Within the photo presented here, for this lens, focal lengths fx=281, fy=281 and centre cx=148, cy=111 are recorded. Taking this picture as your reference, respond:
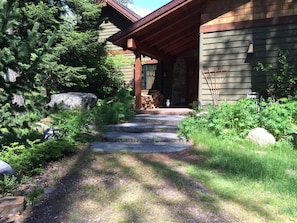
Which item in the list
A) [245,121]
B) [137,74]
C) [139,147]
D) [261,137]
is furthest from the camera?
[137,74]

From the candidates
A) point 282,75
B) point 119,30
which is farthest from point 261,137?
point 119,30

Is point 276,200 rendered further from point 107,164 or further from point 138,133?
point 138,133

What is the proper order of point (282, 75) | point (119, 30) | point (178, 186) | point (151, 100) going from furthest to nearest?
point (119, 30) < point (151, 100) < point (282, 75) < point (178, 186)

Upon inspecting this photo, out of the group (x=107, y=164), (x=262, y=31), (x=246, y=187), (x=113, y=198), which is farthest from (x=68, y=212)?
(x=262, y=31)

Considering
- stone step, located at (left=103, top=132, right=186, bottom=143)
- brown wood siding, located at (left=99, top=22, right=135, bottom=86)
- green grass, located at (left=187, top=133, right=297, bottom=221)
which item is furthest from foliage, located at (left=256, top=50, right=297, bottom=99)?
brown wood siding, located at (left=99, top=22, right=135, bottom=86)

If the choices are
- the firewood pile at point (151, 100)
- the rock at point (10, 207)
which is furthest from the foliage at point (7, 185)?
the firewood pile at point (151, 100)

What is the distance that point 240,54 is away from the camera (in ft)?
25.0

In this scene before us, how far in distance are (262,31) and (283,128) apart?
3.22 meters

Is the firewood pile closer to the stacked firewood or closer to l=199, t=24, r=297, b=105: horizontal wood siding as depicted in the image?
the stacked firewood

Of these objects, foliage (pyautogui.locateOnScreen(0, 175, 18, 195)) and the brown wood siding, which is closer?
foliage (pyautogui.locateOnScreen(0, 175, 18, 195))

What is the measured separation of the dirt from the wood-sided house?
3.79m

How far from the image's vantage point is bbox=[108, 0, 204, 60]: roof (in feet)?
25.8

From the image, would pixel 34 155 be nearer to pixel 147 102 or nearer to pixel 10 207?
pixel 10 207

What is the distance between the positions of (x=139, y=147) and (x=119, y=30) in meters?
9.93
